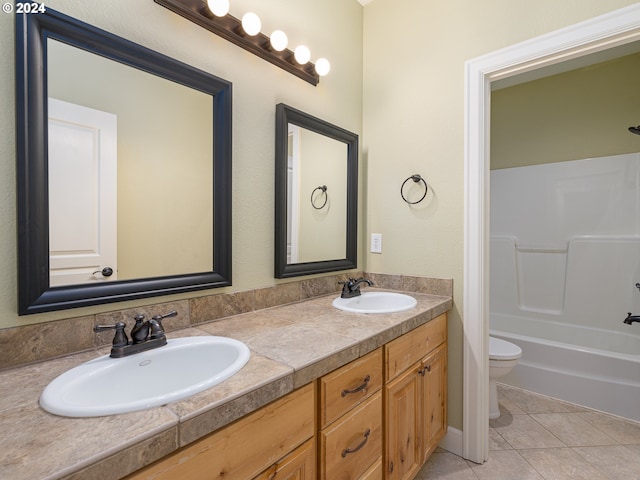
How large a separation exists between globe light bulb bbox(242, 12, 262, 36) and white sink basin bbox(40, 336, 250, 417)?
1270mm

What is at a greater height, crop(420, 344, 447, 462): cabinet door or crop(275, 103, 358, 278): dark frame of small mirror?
crop(275, 103, 358, 278): dark frame of small mirror

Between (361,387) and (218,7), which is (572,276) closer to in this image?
(361,387)

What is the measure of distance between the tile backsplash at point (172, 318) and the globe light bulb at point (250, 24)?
3.74 ft

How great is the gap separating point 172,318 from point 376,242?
4.35 ft

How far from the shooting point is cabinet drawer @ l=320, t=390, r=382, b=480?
3.14 feet

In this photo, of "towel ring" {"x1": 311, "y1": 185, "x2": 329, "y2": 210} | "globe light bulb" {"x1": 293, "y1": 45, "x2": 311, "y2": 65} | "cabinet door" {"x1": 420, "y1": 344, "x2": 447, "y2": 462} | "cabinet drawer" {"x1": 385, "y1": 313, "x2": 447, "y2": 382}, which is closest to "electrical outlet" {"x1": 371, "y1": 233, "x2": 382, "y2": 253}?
"towel ring" {"x1": 311, "y1": 185, "x2": 329, "y2": 210}

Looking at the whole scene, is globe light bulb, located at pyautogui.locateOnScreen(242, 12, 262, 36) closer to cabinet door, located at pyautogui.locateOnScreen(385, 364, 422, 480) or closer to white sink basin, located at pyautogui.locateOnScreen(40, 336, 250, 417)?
white sink basin, located at pyautogui.locateOnScreen(40, 336, 250, 417)

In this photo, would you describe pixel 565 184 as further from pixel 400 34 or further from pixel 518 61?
pixel 400 34

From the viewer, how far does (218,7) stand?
4.07ft

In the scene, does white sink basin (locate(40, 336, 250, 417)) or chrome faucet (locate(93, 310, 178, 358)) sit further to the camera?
chrome faucet (locate(93, 310, 178, 358))

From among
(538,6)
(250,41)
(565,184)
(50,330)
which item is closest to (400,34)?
(538,6)

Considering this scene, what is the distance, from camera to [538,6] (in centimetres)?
152

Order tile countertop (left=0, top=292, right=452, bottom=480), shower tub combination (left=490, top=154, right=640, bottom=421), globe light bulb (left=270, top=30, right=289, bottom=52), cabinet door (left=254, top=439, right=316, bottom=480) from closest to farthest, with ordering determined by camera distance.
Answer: tile countertop (left=0, top=292, right=452, bottom=480)
cabinet door (left=254, top=439, right=316, bottom=480)
globe light bulb (left=270, top=30, right=289, bottom=52)
shower tub combination (left=490, top=154, right=640, bottom=421)

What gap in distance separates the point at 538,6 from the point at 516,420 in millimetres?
2357
